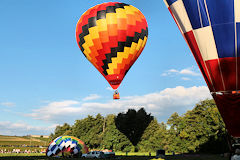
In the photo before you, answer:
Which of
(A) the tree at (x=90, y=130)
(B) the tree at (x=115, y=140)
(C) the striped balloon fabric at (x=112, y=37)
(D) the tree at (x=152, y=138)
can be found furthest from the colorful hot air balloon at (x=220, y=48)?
(A) the tree at (x=90, y=130)

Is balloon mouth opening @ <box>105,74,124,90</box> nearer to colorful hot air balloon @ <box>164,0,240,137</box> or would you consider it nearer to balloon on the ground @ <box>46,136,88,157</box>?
balloon on the ground @ <box>46,136,88,157</box>

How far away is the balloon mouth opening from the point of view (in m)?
32.9

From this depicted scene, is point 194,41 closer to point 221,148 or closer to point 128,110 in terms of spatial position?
point 221,148

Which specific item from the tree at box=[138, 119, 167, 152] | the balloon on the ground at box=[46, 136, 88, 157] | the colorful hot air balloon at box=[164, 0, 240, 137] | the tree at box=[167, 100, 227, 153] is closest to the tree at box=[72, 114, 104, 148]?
the tree at box=[138, 119, 167, 152]

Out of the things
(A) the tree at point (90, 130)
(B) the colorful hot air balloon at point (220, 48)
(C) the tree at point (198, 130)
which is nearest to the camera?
(B) the colorful hot air balloon at point (220, 48)

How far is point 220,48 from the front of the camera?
43.9ft

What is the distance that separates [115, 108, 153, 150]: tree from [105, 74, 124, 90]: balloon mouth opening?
38.9m

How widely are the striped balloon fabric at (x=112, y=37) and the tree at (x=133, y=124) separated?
3897cm

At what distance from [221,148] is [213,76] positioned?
37432 mm

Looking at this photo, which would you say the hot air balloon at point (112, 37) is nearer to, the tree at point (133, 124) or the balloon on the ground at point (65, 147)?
the balloon on the ground at point (65, 147)

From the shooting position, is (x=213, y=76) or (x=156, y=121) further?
(x=156, y=121)

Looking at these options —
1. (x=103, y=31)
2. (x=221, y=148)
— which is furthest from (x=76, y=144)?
(x=221, y=148)

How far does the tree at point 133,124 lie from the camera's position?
2771 inches

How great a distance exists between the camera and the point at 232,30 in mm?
13102
